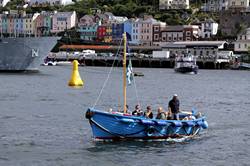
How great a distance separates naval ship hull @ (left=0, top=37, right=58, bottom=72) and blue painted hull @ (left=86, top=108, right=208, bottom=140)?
73832 millimetres

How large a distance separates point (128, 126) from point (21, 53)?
7522 centimetres

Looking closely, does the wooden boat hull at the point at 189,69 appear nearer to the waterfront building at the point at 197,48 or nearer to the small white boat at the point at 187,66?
the small white boat at the point at 187,66

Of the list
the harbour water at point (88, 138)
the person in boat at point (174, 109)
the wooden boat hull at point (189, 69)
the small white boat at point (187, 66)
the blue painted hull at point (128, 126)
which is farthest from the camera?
the small white boat at point (187, 66)

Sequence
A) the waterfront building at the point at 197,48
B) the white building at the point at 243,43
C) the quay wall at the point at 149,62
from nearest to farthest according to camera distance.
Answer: the quay wall at the point at 149,62, the waterfront building at the point at 197,48, the white building at the point at 243,43

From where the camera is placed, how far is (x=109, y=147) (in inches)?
1411

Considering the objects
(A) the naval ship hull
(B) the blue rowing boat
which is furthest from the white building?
(B) the blue rowing boat

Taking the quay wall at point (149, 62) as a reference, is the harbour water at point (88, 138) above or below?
above

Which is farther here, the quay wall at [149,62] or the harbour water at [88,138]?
the quay wall at [149,62]

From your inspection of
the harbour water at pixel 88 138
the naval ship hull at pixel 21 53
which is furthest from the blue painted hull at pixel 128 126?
the naval ship hull at pixel 21 53

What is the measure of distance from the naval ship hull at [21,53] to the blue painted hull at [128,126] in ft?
242

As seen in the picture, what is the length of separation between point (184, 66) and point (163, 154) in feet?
328

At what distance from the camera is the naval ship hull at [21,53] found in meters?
109

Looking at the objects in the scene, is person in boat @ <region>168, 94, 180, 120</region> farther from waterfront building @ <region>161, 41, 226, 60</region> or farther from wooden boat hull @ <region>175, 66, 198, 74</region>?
waterfront building @ <region>161, 41, 226, 60</region>

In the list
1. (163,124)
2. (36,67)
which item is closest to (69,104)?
(163,124)
